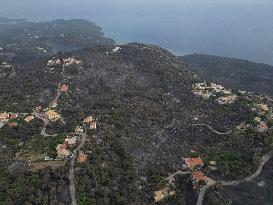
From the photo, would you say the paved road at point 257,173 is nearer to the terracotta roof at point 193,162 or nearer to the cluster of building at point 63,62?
the terracotta roof at point 193,162

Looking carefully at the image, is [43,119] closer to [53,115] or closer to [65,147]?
[53,115]

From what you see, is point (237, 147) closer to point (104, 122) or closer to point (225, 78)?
point (104, 122)

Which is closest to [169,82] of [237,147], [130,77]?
[130,77]

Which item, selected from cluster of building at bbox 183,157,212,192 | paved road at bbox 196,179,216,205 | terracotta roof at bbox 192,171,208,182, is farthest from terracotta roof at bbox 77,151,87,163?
paved road at bbox 196,179,216,205

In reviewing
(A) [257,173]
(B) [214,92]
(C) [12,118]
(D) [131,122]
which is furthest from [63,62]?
(A) [257,173]

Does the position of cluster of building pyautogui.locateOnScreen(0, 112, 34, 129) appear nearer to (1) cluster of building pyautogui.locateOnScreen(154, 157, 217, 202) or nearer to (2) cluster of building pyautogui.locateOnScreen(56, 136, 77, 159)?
(2) cluster of building pyautogui.locateOnScreen(56, 136, 77, 159)

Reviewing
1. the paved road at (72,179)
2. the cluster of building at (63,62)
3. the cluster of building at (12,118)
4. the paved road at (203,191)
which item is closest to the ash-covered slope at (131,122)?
the paved road at (72,179)
